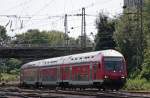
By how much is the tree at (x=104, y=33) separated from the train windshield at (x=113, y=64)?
42.5 metres

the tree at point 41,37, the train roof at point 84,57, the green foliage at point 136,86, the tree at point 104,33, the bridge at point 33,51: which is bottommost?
the green foliage at point 136,86

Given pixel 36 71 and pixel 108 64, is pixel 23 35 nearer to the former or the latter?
pixel 36 71

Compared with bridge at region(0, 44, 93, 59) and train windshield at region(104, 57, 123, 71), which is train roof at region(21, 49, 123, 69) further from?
bridge at region(0, 44, 93, 59)

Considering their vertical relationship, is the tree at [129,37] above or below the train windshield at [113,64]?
above

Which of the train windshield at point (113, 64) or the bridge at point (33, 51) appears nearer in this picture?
the train windshield at point (113, 64)

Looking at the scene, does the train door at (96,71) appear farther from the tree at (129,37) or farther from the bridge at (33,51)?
the bridge at (33,51)

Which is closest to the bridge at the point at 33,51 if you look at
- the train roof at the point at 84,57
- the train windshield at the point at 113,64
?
the train roof at the point at 84,57

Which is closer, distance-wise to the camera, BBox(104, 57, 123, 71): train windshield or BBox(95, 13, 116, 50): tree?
BBox(104, 57, 123, 71): train windshield

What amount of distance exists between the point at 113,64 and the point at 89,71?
1.94 m

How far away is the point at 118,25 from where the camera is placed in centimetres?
7619

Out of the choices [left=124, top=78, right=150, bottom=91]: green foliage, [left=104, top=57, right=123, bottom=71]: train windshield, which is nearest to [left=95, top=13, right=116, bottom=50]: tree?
[left=124, top=78, right=150, bottom=91]: green foliage

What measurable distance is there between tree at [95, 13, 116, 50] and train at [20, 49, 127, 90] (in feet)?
104

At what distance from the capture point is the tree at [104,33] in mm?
83188

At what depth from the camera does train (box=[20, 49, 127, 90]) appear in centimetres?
3812
